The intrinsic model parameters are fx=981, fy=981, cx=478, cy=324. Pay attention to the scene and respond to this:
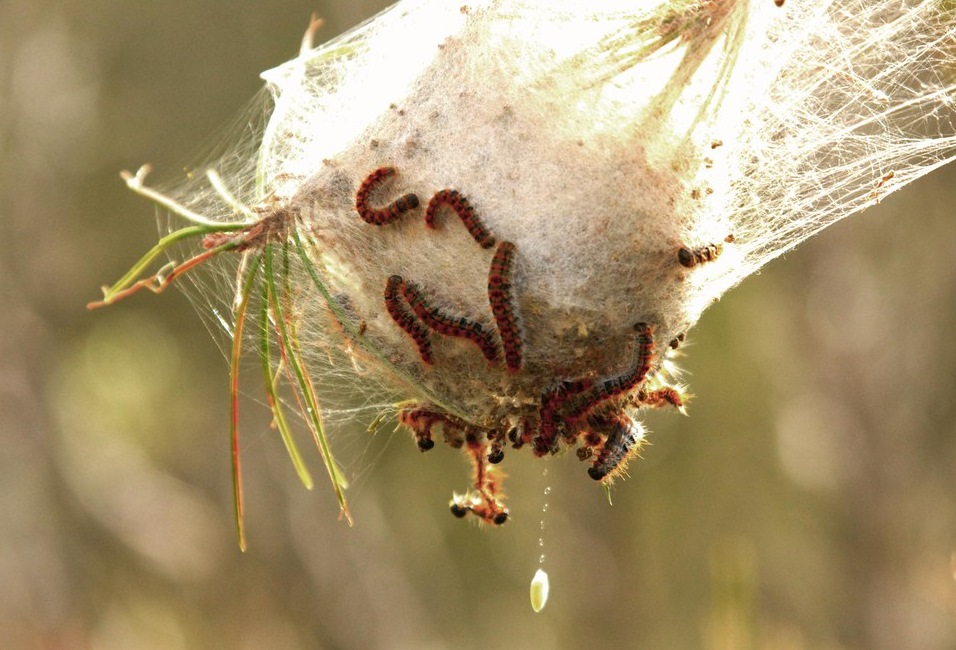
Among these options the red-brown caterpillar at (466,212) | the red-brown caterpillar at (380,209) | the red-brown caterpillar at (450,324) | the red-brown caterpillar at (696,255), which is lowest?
the red-brown caterpillar at (696,255)

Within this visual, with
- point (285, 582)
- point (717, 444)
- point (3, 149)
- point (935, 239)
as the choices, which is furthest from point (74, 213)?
point (935, 239)

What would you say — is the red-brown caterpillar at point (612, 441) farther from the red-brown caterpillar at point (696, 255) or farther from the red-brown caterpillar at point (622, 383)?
the red-brown caterpillar at point (696, 255)

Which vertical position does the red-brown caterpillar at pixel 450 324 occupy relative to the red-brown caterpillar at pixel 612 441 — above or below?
above

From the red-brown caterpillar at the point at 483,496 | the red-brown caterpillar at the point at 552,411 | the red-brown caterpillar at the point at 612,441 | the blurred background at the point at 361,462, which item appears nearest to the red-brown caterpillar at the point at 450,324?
the red-brown caterpillar at the point at 552,411

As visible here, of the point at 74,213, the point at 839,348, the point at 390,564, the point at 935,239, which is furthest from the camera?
the point at 74,213

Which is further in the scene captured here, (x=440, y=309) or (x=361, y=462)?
(x=361, y=462)

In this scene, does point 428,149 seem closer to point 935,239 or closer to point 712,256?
point 712,256

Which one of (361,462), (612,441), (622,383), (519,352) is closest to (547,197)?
(519,352)

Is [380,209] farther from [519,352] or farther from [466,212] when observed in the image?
[519,352]
